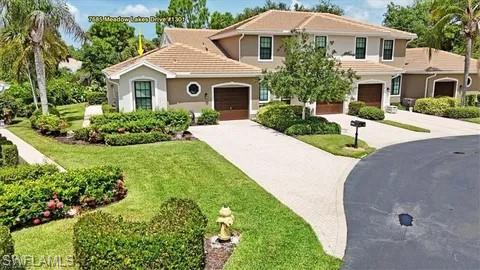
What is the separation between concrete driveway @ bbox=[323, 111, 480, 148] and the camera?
63.8 ft

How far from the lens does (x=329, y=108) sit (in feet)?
91.0

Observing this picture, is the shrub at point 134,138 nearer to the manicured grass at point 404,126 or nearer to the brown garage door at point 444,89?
the manicured grass at point 404,126

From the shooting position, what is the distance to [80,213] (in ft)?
31.3

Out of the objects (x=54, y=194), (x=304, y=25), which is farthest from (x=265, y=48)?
(x=54, y=194)

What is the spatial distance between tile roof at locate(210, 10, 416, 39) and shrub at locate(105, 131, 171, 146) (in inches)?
437

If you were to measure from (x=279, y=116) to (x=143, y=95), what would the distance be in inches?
316

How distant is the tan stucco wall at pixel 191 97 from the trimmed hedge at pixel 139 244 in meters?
16.7

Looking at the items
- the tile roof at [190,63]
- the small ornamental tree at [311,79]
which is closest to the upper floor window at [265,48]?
the tile roof at [190,63]

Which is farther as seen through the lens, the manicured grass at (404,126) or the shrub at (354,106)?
the shrub at (354,106)

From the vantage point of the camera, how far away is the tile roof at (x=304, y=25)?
1051 inches

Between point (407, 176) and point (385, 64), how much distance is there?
1978 cm

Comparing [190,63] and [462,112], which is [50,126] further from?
[462,112]

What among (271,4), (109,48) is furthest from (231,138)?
(271,4)

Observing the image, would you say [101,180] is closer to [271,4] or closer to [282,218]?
[282,218]
